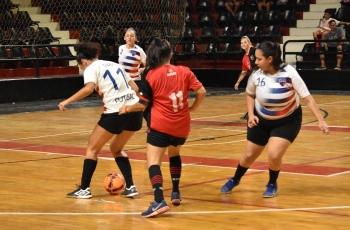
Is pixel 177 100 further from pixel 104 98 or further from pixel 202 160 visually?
pixel 202 160

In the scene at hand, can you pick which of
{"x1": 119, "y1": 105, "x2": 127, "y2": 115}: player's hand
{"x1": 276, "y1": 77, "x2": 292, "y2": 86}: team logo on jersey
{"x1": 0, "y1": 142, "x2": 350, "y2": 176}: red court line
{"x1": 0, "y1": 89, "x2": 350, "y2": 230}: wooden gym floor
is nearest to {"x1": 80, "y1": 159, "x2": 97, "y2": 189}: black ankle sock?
{"x1": 0, "y1": 89, "x2": 350, "y2": 230}: wooden gym floor

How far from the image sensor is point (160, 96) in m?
6.65

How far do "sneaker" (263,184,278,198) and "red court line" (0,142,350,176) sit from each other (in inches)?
56.9

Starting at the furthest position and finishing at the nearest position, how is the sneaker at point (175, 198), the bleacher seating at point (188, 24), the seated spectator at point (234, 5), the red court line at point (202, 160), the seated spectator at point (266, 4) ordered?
1. the seated spectator at point (234, 5)
2. the seated spectator at point (266, 4)
3. the bleacher seating at point (188, 24)
4. the red court line at point (202, 160)
5. the sneaker at point (175, 198)

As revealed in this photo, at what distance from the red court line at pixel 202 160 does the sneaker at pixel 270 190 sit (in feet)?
4.74

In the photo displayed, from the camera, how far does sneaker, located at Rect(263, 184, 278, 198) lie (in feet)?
24.3

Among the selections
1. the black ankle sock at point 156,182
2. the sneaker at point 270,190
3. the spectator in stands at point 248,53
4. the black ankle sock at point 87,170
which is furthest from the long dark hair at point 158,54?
the spectator in stands at point 248,53

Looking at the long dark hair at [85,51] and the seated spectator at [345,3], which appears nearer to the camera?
the long dark hair at [85,51]

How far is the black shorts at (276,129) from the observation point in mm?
7309

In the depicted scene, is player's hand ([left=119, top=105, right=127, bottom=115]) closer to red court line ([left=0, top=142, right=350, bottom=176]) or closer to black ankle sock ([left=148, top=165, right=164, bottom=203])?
black ankle sock ([left=148, top=165, right=164, bottom=203])

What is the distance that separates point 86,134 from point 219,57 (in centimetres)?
1241

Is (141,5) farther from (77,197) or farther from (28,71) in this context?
(77,197)

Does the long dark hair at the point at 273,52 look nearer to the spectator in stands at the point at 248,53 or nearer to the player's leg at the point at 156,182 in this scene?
the player's leg at the point at 156,182

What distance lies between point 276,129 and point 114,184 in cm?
175
